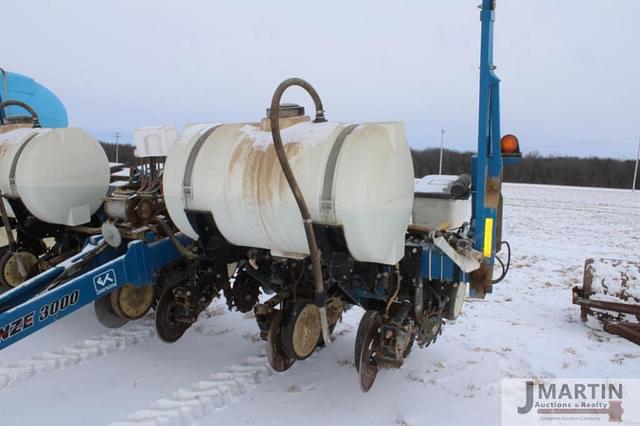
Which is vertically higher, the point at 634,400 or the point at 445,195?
the point at 445,195

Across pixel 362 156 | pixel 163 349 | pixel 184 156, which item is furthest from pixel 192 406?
pixel 362 156

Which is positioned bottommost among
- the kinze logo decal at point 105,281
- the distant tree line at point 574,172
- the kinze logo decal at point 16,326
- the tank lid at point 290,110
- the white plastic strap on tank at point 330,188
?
the distant tree line at point 574,172

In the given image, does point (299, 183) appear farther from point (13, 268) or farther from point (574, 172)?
point (574, 172)

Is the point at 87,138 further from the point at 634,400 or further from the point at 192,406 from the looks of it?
the point at 634,400

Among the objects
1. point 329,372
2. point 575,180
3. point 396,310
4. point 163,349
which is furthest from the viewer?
point 575,180

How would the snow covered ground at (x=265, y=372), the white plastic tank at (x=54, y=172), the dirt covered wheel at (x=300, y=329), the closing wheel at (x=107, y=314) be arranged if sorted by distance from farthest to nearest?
the closing wheel at (x=107, y=314), the white plastic tank at (x=54, y=172), the snow covered ground at (x=265, y=372), the dirt covered wheel at (x=300, y=329)

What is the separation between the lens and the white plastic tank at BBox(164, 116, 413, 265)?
246 centimetres

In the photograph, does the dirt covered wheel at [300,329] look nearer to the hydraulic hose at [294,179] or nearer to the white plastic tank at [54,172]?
the hydraulic hose at [294,179]

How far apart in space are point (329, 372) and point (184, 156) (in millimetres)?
1876

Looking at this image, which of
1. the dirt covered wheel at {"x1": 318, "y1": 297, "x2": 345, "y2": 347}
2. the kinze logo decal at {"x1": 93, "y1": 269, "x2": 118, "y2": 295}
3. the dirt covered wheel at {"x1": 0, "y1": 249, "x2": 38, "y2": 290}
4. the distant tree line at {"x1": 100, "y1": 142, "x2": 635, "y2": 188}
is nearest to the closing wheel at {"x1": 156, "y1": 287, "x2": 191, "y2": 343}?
the kinze logo decal at {"x1": 93, "y1": 269, "x2": 118, "y2": 295}

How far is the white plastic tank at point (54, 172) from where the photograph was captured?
3699 mm

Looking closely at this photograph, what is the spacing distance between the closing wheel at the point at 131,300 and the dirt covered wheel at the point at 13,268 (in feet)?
3.13

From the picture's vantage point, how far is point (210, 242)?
10.1 ft

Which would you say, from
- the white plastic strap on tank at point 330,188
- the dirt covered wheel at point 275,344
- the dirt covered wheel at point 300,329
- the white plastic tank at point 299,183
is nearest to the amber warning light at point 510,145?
the white plastic tank at point 299,183
